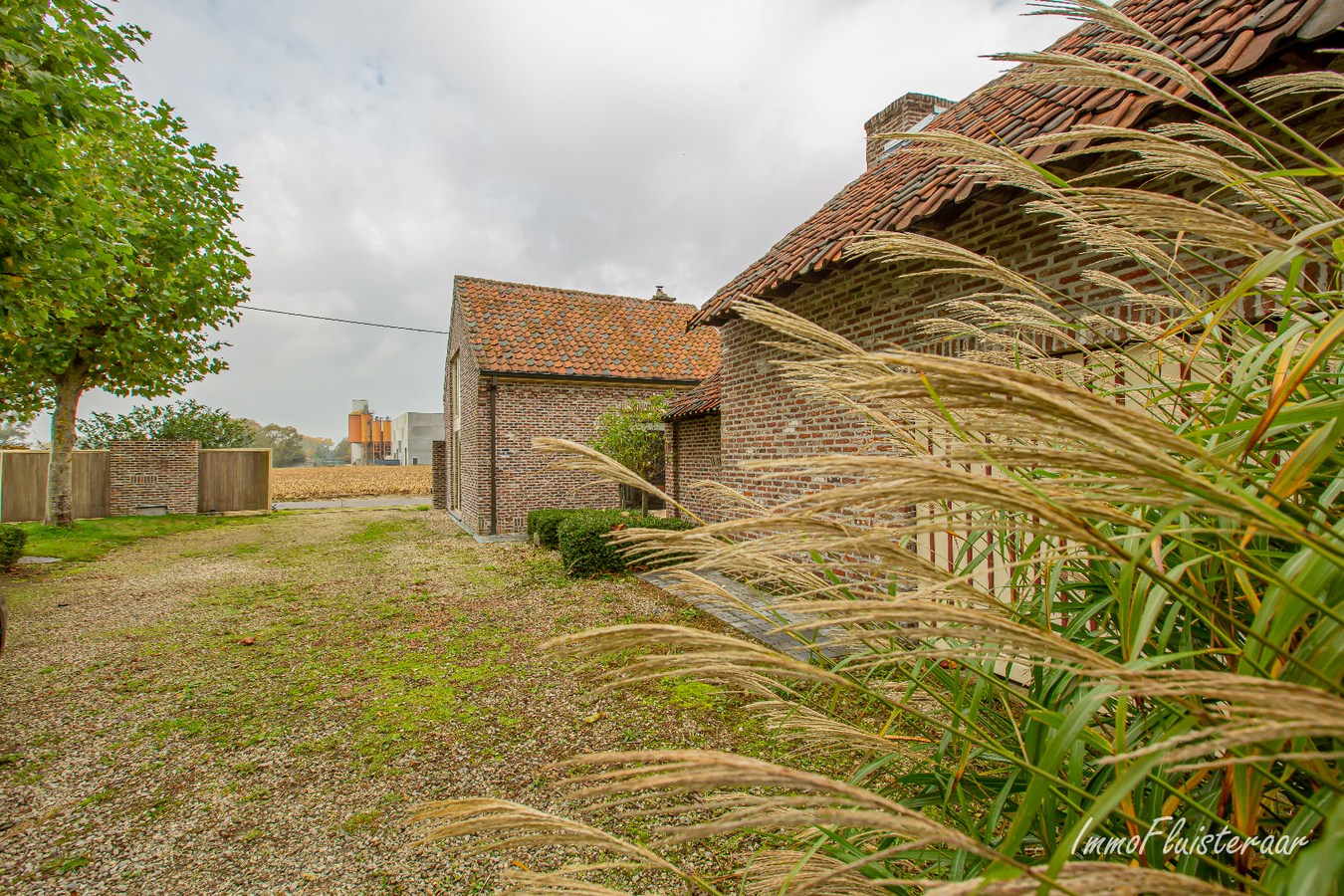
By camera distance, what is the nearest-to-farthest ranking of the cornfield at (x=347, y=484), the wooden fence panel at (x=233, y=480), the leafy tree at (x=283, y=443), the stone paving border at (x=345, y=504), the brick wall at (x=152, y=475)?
the brick wall at (x=152, y=475) < the wooden fence panel at (x=233, y=480) < the stone paving border at (x=345, y=504) < the cornfield at (x=347, y=484) < the leafy tree at (x=283, y=443)

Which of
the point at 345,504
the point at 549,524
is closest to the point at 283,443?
the point at 345,504

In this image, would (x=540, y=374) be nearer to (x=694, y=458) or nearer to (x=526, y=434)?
(x=526, y=434)

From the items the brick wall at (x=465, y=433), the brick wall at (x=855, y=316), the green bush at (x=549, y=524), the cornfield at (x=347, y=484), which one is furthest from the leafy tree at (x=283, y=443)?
the brick wall at (x=855, y=316)

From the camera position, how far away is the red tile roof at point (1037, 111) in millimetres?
2598

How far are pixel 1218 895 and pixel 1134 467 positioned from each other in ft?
1.02

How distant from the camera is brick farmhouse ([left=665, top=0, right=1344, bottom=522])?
2.73m

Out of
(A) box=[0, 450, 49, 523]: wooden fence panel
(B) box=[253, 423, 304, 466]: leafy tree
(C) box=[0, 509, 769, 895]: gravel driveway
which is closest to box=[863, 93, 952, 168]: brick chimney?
(C) box=[0, 509, 769, 895]: gravel driveway

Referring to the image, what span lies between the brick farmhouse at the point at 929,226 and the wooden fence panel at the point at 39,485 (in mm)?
18877

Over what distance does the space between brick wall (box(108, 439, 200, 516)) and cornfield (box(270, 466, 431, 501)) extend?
7994 mm

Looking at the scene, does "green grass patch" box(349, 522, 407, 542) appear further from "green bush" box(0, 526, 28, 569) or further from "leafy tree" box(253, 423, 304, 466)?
"leafy tree" box(253, 423, 304, 466)

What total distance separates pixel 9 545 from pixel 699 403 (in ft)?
35.7

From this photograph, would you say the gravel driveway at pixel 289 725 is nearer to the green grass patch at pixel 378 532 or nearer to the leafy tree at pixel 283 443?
the green grass patch at pixel 378 532

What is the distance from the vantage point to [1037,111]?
12.3 ft

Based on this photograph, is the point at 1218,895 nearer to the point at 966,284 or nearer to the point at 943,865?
the point at 943,865
